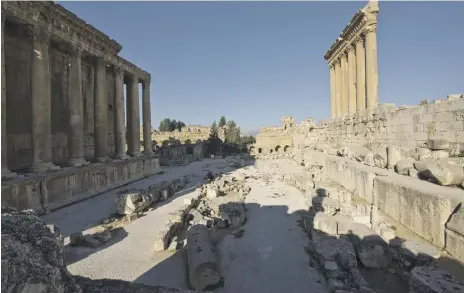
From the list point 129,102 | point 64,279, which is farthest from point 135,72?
point 64,279

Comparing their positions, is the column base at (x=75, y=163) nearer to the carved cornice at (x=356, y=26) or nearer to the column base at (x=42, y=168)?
the column base at (x=42, y=168)

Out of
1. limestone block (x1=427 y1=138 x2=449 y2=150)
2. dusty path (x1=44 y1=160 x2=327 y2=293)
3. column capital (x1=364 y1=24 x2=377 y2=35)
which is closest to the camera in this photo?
dusty path (x1=44 y1=160 x2=327 y2=293)

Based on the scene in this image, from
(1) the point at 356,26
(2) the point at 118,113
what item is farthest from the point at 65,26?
(1) the point at 356,26

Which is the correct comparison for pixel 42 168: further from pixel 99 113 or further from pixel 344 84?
pixel 344 84

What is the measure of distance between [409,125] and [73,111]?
14507mm

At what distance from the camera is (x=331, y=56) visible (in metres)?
24.3

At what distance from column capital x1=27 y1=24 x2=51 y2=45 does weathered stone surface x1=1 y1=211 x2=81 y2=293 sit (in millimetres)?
10599

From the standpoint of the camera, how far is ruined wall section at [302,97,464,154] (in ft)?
28.5

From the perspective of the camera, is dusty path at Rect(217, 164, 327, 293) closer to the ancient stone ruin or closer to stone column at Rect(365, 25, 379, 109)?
the ancient stone ruin

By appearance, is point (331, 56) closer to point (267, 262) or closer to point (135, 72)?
point (135, 72)

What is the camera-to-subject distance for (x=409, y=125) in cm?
1091

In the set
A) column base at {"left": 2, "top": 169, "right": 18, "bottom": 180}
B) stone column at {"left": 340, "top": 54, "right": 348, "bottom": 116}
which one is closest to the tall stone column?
stone column at {"left": 340, "top": 54, "right": 348, "bottom": 116}

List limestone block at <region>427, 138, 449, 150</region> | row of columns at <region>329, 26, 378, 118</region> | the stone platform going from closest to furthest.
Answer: the stone platform
limestone block at <region>427, 138, 449, 150</region>
row of columns at <region>329, 26, 378, 118</region>

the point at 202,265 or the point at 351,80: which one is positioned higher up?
the point at 351,80
